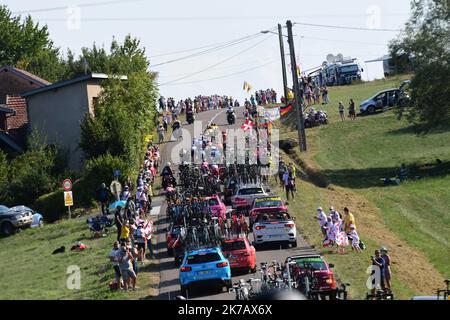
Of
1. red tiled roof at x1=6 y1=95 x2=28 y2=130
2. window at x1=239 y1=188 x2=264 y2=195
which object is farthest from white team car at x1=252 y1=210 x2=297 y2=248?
red tiled roof at x1=6 y1=95 x2=28 y2=130

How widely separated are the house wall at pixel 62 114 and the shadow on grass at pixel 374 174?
1596cm

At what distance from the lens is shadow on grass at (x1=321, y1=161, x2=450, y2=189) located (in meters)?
50.7

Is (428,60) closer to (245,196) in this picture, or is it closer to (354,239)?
(245,196)

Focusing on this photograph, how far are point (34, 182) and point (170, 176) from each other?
10.4 meters

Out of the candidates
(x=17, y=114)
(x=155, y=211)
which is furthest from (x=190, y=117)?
(x=155, y=211)

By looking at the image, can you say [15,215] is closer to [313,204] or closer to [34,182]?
[34,182]

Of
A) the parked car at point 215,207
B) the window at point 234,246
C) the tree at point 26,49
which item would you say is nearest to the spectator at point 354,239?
the window at point 234,246

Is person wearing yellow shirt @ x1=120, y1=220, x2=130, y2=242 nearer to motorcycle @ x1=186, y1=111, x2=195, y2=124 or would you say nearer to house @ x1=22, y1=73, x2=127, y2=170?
house @ x1=22, y1=73, x2=127, y2=170

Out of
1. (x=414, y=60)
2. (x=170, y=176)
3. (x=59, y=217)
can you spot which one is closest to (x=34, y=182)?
(x=59, y=217)

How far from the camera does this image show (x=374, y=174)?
53688 millimetres

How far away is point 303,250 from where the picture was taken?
30.2 metres

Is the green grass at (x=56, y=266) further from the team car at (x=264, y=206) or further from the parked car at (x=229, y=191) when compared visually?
the parked car at (x=229, y=191)

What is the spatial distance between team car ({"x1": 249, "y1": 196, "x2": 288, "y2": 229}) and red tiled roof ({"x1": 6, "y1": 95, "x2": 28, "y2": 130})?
3513cm
